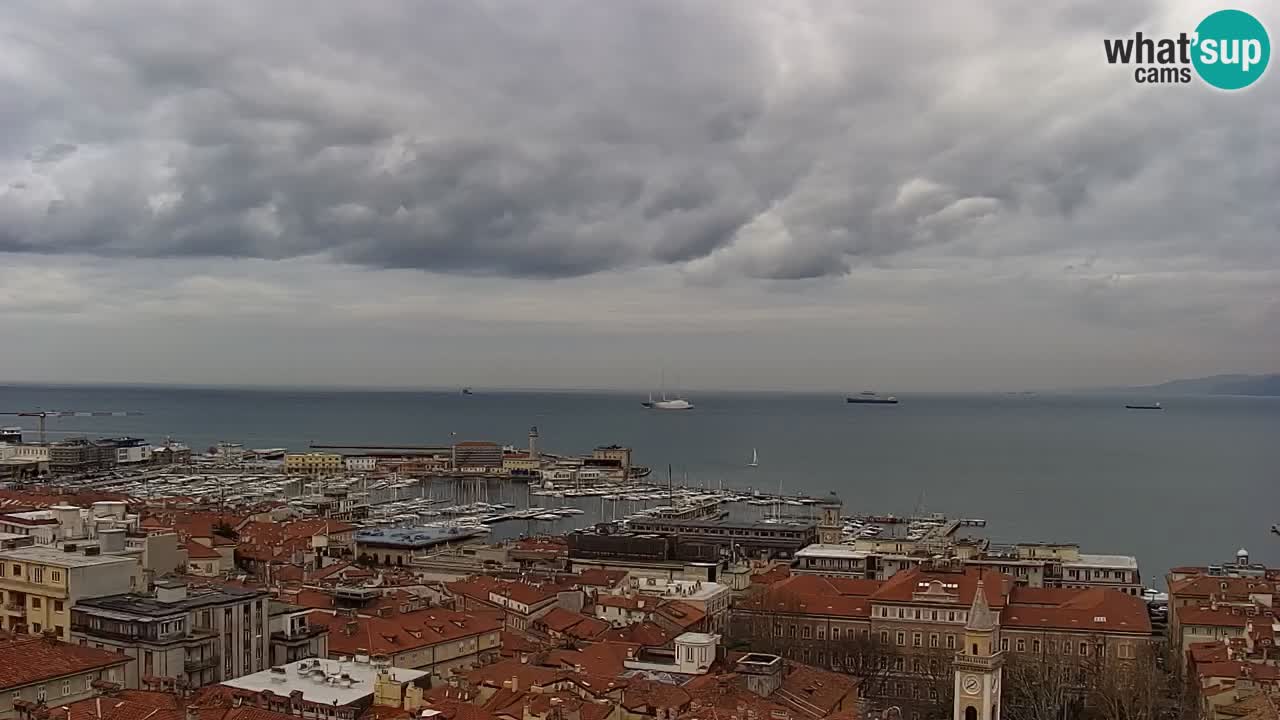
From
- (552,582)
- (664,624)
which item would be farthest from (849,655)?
(552,582)

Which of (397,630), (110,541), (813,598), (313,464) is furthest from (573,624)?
(313,464)

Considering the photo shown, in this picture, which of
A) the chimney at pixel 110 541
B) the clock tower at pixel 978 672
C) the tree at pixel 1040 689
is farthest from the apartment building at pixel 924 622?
the chimney at pixel 110 541

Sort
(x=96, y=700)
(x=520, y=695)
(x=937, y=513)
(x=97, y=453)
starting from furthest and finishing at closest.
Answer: (x=97, y=453)
(x=937, y=513)
(x=520, y=695)
(x=96, y=700)

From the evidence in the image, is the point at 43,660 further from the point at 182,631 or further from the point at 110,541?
the point at 110,541

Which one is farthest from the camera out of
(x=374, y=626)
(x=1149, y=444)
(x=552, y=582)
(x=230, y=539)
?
(x=1149, y=444)

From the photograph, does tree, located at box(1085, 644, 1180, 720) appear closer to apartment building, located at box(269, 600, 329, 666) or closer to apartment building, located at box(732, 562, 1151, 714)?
apartment building, located at box(732, 562, 1151, 714)

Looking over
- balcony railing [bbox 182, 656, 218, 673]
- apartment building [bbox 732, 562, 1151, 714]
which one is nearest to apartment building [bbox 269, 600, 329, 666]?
balcony railing [bbox 182, 656, 218, 673]

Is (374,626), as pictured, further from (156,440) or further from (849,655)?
(156,440)
